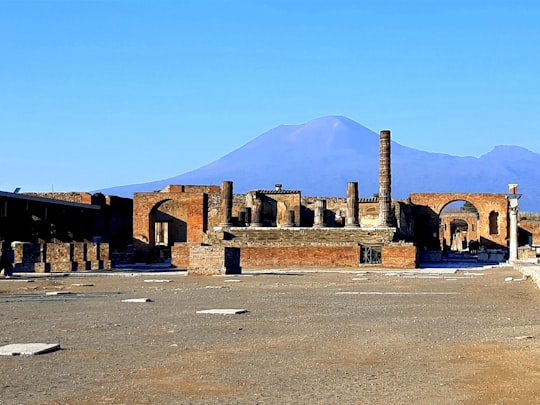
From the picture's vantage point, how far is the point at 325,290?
70.8 ft

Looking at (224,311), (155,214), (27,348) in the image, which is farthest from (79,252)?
(27,348)

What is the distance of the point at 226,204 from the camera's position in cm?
5175

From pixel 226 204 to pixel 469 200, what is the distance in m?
19.9

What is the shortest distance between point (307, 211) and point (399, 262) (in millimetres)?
24945

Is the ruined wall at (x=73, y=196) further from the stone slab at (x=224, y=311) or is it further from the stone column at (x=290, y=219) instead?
the stone slab at (x=224, y=311)

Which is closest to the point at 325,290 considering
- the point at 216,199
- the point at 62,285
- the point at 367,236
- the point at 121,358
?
the point at 62,285

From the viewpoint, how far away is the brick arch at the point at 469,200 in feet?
206

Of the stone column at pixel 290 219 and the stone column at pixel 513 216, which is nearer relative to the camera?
the stone column at pixel 513 216

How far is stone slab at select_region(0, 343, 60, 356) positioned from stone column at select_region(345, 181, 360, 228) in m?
39.7

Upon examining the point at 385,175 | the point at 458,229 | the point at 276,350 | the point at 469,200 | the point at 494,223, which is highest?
the point at 385,175

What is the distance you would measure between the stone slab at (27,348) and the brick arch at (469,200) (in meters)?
53.9

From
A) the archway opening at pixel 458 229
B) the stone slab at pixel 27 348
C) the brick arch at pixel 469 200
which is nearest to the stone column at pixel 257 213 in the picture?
the brick arch at pixel 469 200

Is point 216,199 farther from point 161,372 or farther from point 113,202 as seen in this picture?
point 161,372

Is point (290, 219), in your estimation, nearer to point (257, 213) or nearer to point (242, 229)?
point (257, 213)
